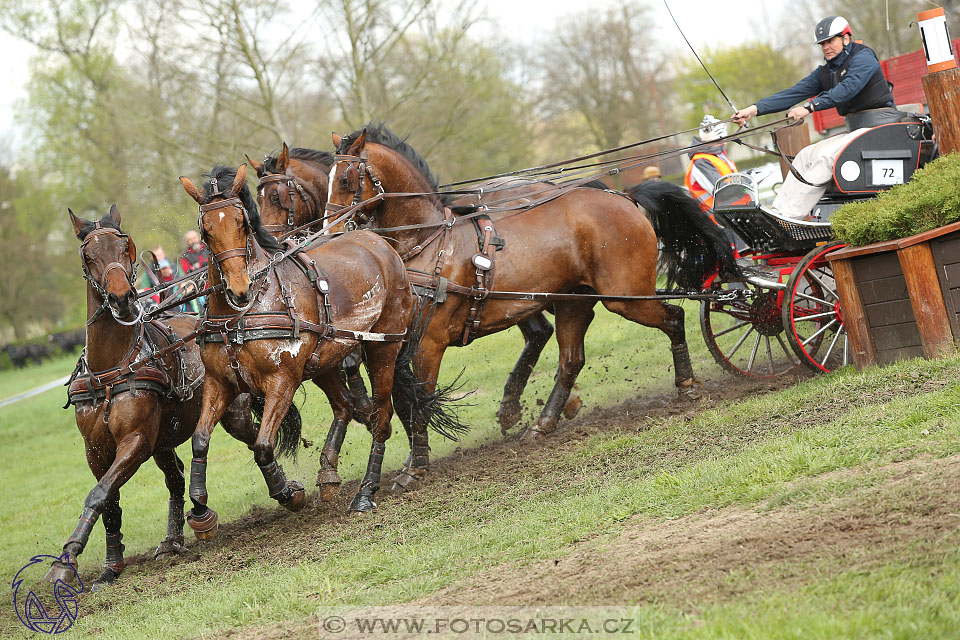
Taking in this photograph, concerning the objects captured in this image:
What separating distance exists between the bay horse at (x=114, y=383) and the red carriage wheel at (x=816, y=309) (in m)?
4.43

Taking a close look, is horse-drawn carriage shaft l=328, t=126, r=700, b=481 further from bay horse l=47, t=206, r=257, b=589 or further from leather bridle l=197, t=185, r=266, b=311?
bay horse l=47, t=206, r=257, b=589

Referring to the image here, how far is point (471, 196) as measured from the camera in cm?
796

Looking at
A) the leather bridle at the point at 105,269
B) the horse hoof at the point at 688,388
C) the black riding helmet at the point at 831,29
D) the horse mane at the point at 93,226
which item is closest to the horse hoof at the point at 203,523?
the leather bridle at the point at 105,269

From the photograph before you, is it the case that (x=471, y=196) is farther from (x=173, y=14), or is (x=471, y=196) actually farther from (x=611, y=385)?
(x=173, y=14)

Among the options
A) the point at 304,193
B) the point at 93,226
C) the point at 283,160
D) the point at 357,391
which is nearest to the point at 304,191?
the point at 304,193

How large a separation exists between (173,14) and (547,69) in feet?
58.5

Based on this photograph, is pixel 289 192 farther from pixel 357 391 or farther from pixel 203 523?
pixel 203 523

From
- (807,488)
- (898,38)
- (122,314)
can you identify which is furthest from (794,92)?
(898,38)

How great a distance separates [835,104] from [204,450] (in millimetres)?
5204

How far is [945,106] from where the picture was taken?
6.84 m

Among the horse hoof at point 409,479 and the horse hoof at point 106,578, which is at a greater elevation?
the horse hoof at point 106,578

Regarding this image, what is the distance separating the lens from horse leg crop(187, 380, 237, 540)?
5.65m

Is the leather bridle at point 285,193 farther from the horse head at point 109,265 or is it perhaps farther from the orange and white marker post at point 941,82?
the orange and white marker post at point 941,82

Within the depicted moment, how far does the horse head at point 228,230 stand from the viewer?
18.0 feet
